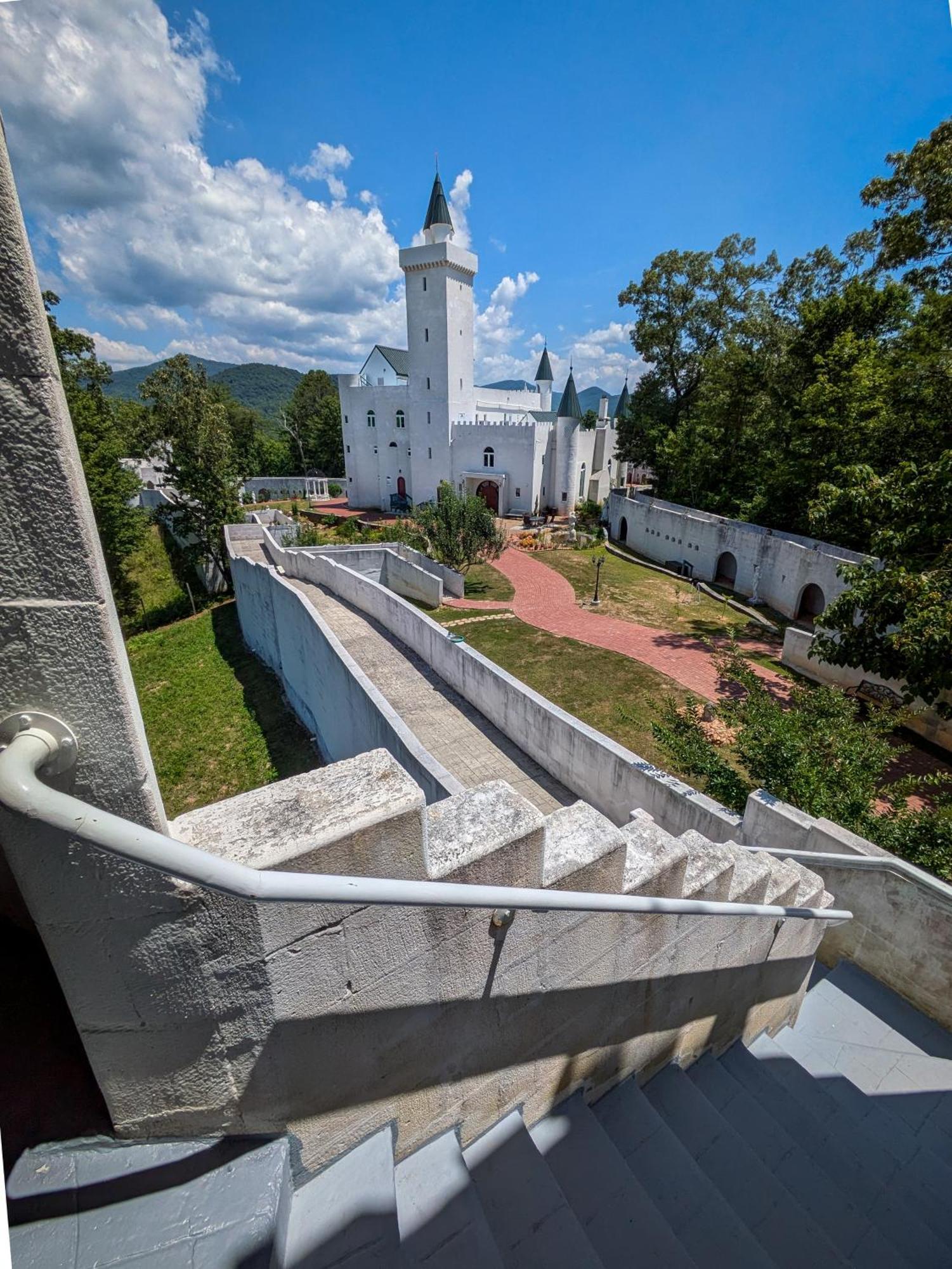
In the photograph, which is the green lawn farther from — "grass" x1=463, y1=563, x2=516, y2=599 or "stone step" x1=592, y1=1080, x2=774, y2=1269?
"stone step" x1=592, y1=1080, x2=774, y2=1269

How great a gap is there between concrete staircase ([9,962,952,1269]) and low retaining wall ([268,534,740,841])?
236cm

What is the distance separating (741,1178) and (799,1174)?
23.5 inches

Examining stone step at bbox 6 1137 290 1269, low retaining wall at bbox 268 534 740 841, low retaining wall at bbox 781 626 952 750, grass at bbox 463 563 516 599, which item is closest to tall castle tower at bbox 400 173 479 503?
grass at bbox 463 563 516 599

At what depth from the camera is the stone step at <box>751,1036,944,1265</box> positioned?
3.22 metres

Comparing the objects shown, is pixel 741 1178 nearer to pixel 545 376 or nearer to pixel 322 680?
pixel 322 680

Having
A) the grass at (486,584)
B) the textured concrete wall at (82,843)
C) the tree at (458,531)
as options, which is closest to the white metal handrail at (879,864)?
the textured concrete wall at (82,843)

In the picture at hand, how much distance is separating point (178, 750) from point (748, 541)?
21.5 m

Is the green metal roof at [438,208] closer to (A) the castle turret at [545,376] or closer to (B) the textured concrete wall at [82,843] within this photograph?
(A) the castle turret at [545,376]

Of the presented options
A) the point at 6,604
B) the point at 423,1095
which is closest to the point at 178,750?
the point at 423,1095

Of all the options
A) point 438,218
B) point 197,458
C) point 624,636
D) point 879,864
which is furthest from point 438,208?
point 879,864

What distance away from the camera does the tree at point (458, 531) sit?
20219 millimetres

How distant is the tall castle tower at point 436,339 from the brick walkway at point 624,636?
15.8 meters

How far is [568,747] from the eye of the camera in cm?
822

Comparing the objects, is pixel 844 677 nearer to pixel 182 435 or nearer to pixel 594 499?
pixel 182 435
